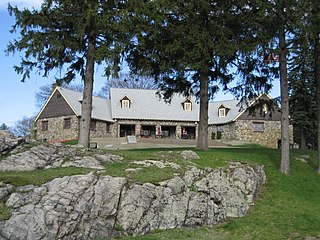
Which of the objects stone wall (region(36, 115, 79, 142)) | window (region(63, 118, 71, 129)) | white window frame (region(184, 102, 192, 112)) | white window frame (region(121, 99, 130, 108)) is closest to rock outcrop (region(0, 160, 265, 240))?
stone wall (region(36, 115, 79, 142))

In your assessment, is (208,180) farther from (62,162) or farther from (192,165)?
(62,162)

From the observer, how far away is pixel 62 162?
11.1m

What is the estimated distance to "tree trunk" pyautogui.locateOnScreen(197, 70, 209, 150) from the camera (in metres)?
17.4

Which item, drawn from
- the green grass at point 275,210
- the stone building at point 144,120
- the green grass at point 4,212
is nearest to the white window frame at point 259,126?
the stone building at point 144,120

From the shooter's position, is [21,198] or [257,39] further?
[257,39]

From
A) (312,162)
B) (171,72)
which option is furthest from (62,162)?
(312,162)

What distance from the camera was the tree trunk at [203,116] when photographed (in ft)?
57.2

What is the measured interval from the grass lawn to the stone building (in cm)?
2422

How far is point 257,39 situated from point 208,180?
632 centimetres

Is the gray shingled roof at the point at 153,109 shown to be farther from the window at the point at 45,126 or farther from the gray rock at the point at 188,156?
the gray rock at the point at 188,156

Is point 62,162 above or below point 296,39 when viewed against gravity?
below

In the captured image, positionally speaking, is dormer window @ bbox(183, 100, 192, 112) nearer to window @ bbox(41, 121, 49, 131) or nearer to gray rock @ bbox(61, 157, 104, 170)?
Result: window @ bbox(41, 121, 49, 131)

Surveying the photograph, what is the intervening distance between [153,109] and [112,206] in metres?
33.4

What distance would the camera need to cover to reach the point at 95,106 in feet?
132
